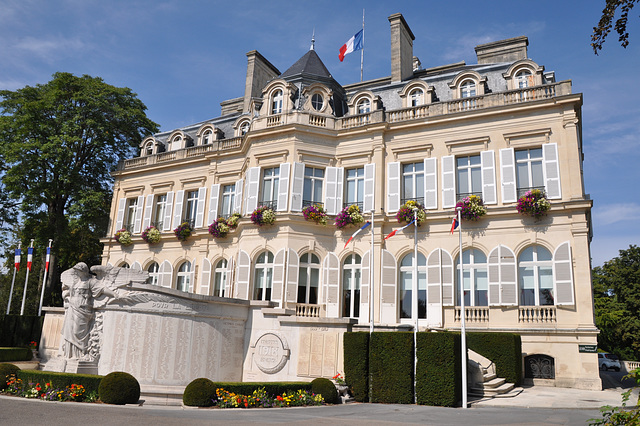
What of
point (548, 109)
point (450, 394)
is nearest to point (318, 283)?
point (450, 394)

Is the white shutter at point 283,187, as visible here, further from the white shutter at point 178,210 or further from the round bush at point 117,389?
the round bush at point 117,389

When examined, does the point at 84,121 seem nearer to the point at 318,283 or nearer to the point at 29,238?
the point at 29,238

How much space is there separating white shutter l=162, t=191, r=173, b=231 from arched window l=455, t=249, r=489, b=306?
55.0 feet

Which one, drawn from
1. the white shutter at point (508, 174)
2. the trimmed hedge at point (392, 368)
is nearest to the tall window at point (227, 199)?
the white shutter at point (508, 174)

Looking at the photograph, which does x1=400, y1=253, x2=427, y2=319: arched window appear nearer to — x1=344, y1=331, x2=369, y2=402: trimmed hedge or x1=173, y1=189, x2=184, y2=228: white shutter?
x1=344, y1=331, x2=369, y2=402: trimmed hedge

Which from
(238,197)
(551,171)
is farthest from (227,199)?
(551,171)

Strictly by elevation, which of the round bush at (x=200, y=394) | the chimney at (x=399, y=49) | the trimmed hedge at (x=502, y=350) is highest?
the chimney at (x=399, y=49)

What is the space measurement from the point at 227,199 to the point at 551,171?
16480mm

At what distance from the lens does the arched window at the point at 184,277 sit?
27734mm

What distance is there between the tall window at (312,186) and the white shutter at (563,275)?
10375 mm

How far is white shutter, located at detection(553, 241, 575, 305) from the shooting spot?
18.2m

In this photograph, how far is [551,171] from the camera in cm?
1984

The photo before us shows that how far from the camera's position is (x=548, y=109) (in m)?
20.3

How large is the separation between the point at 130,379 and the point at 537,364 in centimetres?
1401
